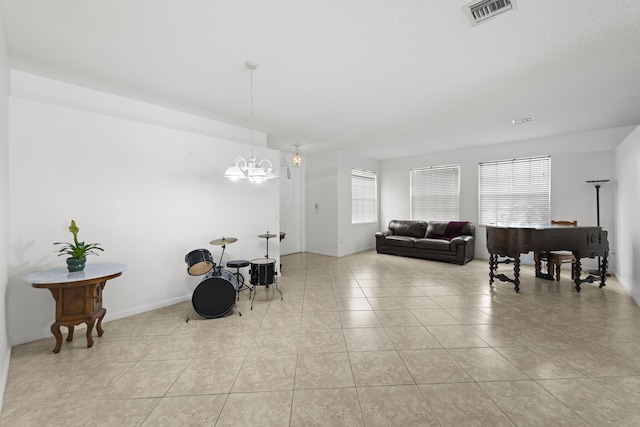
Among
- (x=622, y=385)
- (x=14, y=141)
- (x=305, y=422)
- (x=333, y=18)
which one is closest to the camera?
(x=305, y=422)

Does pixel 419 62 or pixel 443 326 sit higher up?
pixel 419 62

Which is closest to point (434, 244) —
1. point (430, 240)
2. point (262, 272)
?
point (430, 240)

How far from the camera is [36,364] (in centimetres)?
226

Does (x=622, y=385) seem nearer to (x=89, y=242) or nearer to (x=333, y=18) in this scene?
(x=333, y=18)

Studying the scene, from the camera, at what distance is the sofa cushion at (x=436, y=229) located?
21.6 ft

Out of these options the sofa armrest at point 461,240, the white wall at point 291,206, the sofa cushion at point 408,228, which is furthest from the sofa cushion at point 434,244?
the white wall at point 291,206

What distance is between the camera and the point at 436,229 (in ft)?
21.9

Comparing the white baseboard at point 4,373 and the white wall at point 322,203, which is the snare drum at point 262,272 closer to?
the white baseboard at point 4,373

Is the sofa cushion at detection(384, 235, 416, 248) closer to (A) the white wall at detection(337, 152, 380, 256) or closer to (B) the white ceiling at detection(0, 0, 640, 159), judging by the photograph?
(A) the white wall at detection(337, 152, 380, 256)

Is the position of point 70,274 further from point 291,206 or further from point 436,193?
point 436,193

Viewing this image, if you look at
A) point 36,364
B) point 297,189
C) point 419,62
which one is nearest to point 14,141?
point 36,364

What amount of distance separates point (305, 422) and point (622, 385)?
2.31 metres

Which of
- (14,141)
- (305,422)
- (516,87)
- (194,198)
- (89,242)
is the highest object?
(516,87)

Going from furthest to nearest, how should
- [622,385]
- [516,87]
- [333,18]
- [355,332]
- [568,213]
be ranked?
[568,213], [516,87], [355,332], [333,18], [622,385]
